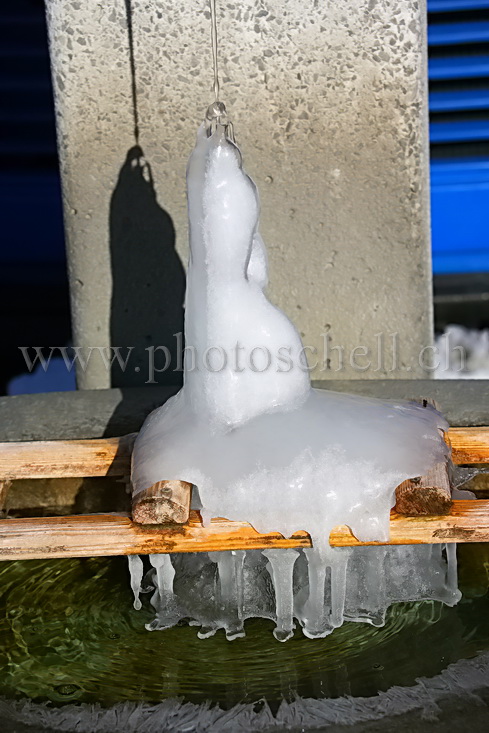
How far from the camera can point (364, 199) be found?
2.91 meters

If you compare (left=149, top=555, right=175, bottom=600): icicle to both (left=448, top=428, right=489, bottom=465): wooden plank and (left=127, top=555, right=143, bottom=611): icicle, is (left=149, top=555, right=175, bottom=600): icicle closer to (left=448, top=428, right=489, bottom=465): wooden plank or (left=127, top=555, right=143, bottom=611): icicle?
(left=127, top=555, right=143, bottom=611): icicle

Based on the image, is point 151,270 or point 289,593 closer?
point 289,593

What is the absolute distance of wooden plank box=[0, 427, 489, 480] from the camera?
2170 millimetres

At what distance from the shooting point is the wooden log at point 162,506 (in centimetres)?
181

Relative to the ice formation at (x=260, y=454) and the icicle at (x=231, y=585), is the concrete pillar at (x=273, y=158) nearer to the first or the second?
the ice formation at (x=260, y=454)

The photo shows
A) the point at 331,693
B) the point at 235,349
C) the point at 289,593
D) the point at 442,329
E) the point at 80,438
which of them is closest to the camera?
the point at 331,693

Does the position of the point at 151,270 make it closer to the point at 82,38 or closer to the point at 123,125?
the point at 123,125

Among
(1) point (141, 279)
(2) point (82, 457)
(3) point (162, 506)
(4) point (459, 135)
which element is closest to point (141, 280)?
(1) point (141, 279)

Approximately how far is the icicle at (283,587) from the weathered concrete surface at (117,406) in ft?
2.49

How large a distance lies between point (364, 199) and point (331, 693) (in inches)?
66.5

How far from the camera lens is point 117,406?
261 centimetres

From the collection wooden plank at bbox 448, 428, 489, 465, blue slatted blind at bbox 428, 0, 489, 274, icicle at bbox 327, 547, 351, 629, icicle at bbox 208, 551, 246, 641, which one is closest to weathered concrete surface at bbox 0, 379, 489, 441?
wooden plank at bbox 448, 428, 489, 465

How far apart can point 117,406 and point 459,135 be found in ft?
8.16

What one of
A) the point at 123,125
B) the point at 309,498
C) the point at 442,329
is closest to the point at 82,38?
the point at 123,125
